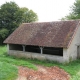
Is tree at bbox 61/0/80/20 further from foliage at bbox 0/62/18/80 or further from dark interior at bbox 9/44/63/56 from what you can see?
foliage at bbox 0/62/18/80

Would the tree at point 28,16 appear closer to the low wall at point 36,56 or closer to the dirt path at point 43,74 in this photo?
the low wall at point 36,56

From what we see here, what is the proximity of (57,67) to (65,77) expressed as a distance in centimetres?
289

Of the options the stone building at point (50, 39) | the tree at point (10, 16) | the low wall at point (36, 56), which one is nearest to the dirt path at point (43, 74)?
the low wall at point (36, 56)

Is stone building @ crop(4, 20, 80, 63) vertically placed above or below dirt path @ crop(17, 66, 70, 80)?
above

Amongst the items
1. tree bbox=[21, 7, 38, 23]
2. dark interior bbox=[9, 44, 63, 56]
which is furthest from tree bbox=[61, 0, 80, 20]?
dark interior bbox=[9, 44, 63, 56]

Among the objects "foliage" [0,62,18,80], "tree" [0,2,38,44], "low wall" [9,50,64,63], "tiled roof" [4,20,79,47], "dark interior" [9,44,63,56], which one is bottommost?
"foliage" [0,62,18,80]

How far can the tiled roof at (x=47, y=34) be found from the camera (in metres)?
19.5

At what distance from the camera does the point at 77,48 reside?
67.5ft

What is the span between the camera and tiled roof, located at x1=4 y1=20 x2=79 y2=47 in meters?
19.5

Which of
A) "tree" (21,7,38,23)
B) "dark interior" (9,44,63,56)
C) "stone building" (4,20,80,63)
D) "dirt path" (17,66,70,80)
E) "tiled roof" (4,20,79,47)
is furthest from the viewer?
"tree" (21,7,38,23)

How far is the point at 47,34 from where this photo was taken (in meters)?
21.5

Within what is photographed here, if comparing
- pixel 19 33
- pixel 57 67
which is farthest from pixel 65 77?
pixel 19 33

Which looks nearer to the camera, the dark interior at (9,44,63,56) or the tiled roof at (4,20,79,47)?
the tiled roof at (4,20,79,47)

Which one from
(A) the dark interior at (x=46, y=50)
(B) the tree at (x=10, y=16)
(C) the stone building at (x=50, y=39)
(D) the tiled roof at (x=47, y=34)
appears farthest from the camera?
(B) the tree at (x=10, y=16)
